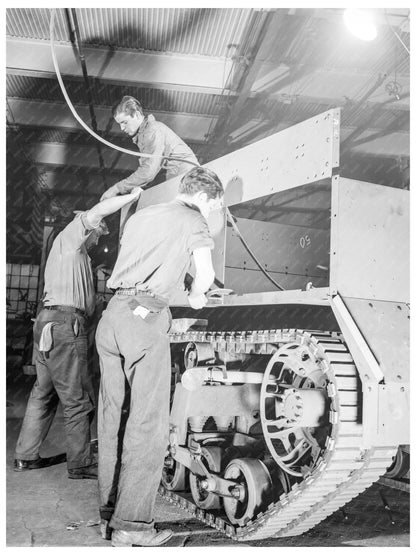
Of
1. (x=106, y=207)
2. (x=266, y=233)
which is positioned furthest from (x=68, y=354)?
(x=266, y=233)

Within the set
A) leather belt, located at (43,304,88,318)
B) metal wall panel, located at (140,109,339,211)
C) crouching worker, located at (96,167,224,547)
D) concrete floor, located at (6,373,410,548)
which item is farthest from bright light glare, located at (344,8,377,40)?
concrete floor, located at (6,373,410,548)

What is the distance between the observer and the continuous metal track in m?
2.44

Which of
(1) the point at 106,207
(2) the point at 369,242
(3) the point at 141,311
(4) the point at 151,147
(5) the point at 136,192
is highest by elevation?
(4) the point at 151,147

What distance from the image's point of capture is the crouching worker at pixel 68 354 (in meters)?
4.04

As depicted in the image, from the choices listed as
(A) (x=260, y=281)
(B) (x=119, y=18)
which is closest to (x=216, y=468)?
(A) (x=260, y=281)

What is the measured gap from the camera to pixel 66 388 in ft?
13.3

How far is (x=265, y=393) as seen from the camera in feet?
9.95

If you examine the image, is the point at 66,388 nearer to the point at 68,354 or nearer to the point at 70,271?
the point at 68,354

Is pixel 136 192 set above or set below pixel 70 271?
Answer: above

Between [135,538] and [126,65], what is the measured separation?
545cm

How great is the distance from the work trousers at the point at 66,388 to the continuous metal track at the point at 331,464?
1558mm

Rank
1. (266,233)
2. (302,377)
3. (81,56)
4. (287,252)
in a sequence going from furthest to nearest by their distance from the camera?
1. (81,56)
2. (287,252)
3. (266,233)
4. (302,377)

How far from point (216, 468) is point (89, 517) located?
32.4 inches

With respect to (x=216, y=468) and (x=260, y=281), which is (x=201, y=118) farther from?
(x=216, y=468)
